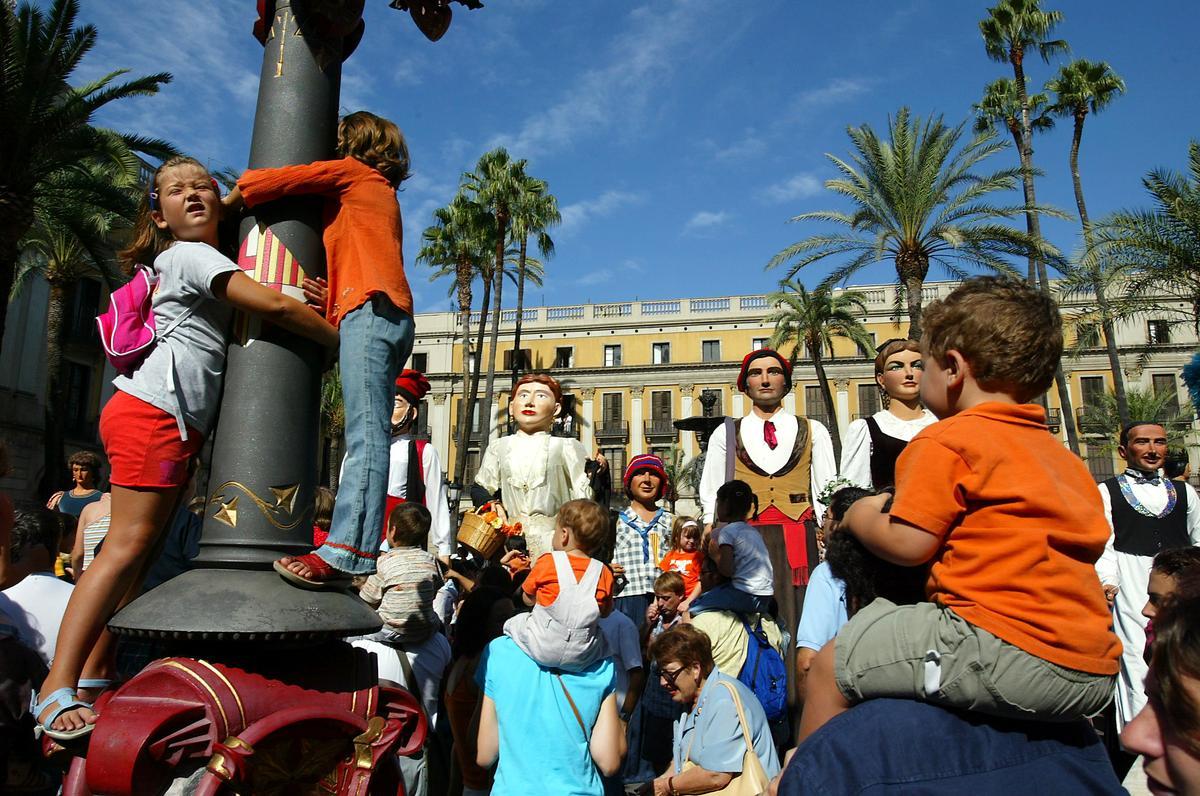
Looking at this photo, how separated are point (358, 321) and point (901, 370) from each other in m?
3.37

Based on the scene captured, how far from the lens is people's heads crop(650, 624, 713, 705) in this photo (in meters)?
4.76

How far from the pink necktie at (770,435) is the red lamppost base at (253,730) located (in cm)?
370

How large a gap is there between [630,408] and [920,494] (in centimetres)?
5942

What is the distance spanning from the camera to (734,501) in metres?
5.48

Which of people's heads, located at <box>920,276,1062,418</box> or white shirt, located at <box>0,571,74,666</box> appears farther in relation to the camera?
white shirt, located at <box>0,571,74,666</box>

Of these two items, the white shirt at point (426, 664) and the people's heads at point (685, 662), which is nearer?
the white shirt at point (426, 664)

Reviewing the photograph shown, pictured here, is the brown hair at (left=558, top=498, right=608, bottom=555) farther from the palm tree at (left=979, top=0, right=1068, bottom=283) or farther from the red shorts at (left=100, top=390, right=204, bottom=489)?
the palm tree at (left=979, top=0, right=1068, bottom=283)

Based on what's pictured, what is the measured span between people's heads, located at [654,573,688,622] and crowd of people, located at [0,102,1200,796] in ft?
1.86

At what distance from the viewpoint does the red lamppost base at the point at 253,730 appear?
2336 millimetres

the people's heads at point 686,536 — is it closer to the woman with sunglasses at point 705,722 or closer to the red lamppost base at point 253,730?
the woman with sunglasses at point 705,722

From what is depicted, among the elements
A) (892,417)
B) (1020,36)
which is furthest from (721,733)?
(1020,36)

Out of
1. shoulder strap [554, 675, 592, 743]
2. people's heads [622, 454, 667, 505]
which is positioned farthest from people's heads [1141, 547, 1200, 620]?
people's heads [622, 454, 667, 505]

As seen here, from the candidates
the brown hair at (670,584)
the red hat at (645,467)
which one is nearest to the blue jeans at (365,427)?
the brown hair at (670,584)

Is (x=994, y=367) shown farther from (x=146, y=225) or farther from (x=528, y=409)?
(x=528, y=409)
